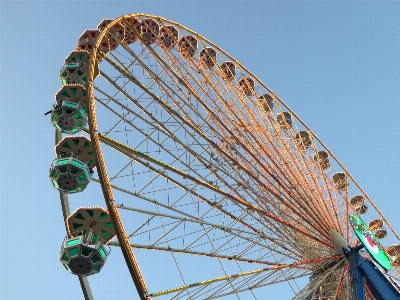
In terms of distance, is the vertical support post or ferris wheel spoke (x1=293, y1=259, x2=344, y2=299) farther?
ferris wheel spoke (x1=293, y1=259, x2=344, y2=299)

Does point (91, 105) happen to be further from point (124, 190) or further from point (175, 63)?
point (175, 63)

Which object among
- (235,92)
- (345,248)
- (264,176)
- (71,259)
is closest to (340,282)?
(345,248)

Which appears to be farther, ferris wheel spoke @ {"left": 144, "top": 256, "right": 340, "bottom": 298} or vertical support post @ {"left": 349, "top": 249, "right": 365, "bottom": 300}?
vertical support post @ {"left": 349, "top": 249, "right": 365, "bottom": 300}

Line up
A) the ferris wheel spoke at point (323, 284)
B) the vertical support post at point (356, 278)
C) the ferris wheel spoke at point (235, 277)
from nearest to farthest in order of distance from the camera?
the ferris wheel spoke at point (235, 277) → the vertical support post at point (356, 278) → the ferris wheel spoke at point (323, 284)

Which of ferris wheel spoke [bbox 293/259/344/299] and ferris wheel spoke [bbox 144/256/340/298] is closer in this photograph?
ferris wheel spoke [bbox 144/256/340/298]

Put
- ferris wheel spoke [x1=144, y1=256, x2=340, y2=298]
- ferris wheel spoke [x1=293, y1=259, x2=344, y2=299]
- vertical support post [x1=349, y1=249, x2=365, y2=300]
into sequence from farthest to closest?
ferris wheel spoke [x1=293, y1=259, x2=344, y2=299] < vertical support post [x1=349, y1=249, x2=365, y2=300] < ferris wheel spoke [x1=144, y1=256, x2=340, y2=298]

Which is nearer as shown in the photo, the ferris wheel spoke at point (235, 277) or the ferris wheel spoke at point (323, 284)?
the ferris wheel spoke at point (235, 277)

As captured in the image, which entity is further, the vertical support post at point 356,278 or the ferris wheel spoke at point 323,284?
the ferris wheel spoke at point 323,284

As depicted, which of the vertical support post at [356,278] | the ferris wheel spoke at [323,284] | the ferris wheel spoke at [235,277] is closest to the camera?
the ferris wheel spoke at [235,277]

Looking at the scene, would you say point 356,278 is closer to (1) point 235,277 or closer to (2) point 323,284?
(2) point 323,284

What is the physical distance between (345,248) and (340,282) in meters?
1.39

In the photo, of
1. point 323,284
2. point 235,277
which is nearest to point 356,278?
point 323,284

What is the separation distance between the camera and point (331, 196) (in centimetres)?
1920

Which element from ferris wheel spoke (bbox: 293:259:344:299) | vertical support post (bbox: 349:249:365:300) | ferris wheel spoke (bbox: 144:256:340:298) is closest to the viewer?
ferris wheel spoke (bbox: 144:256:340:298)
